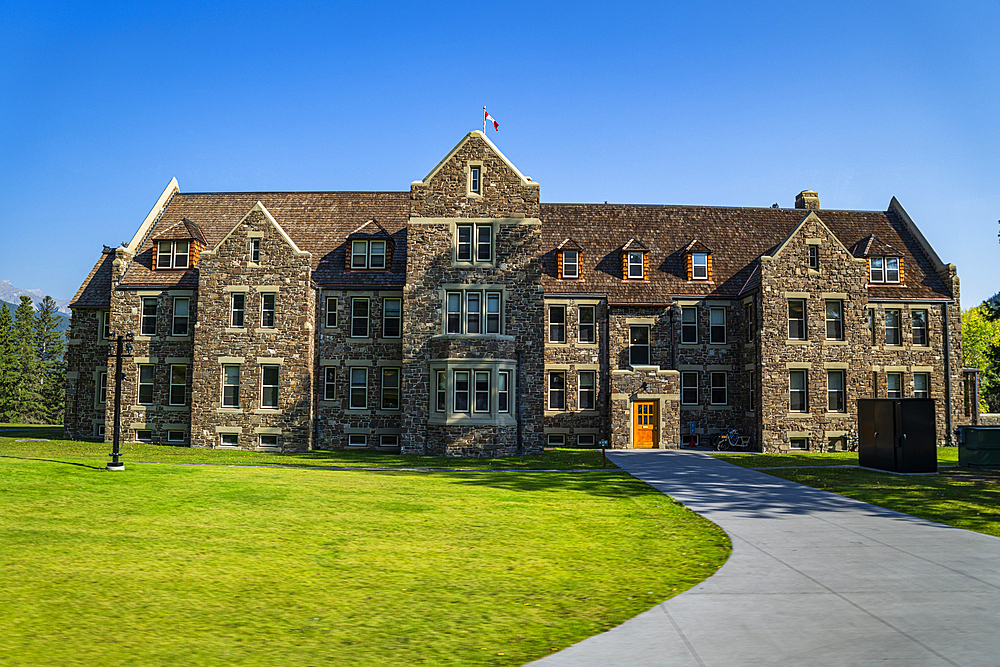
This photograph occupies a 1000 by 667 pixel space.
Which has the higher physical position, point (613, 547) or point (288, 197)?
point (288, 197)

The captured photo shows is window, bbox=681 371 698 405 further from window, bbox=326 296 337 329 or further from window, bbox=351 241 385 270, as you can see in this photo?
window, bbox=326 296 337 329

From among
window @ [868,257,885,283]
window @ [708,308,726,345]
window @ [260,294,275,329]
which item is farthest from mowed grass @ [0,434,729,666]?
window @ [868,257,885,283]

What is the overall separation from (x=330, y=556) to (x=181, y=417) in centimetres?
2815

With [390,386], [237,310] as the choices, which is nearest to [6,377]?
[237,310]

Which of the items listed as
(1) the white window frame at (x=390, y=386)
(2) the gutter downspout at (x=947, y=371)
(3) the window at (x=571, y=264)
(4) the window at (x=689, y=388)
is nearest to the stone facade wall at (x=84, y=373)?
(1) the white window frame at (x=390, y=386)

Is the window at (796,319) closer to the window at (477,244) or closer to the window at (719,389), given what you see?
the window at (719,389)

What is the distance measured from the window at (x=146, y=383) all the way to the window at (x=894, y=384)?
133ft

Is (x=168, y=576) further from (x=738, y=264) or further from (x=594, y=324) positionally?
(x=738, y=264)

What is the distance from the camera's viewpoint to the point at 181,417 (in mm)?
34781

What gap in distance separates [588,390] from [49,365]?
74.5 meters

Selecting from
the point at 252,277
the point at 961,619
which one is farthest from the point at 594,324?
the point at 961,619

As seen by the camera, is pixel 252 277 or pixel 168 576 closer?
pixel 168 576

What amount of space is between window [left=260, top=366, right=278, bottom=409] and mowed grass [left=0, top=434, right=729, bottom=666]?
1577cm

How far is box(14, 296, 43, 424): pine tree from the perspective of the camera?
2899 inches
